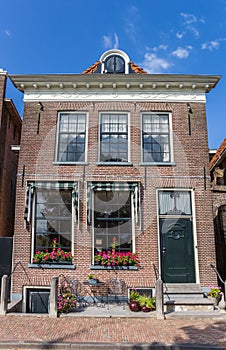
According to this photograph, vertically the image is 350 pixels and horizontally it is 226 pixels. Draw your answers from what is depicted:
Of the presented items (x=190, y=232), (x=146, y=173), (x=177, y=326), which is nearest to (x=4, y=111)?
(x=146, y=173)

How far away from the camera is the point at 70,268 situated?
34.3 feet

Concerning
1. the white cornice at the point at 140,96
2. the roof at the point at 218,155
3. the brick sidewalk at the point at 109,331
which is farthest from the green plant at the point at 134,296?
the roof at the point at 218,155

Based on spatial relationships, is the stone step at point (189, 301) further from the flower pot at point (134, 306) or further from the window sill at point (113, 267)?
the window sill at point (113, 267)

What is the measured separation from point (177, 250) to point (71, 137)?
6011 millimetres

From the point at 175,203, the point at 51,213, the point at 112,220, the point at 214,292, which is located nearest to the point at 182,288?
the point at 214,292

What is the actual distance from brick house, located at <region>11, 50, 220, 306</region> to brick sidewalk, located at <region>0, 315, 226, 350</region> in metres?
2.22

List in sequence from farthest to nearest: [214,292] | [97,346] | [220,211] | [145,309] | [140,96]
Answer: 1. [220,211]
2. [140,96]
3. [214,292]
4. [145,309]
5. [97,346]

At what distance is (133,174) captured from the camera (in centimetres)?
1128

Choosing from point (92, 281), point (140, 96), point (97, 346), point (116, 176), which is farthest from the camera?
point (140, 96)

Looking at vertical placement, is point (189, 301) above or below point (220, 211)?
below

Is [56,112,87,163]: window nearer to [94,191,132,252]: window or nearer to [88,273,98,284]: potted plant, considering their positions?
[94,191,132,252]: window

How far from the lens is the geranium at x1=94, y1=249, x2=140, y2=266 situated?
10406 millimetres

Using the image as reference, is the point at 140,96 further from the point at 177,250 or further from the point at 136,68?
the point at 177,250

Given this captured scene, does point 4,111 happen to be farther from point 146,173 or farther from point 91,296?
point 91,296
